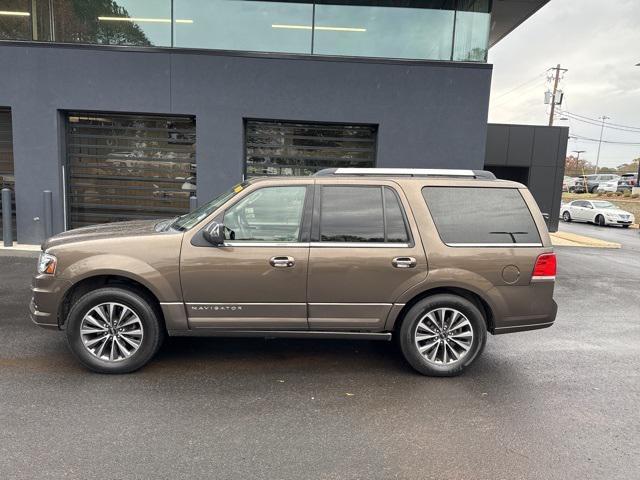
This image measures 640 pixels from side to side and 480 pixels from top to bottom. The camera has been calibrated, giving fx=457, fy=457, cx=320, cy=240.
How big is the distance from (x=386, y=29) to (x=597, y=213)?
69.6ft

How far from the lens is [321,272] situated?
13.9 ft

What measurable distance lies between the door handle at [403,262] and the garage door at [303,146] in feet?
22.8

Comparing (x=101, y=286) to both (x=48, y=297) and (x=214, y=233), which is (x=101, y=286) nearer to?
(x=48, y=297)

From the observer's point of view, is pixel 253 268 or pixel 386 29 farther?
pixel 386 29

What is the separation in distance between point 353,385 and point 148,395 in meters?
1.78

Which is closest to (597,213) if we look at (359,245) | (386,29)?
(386,29)

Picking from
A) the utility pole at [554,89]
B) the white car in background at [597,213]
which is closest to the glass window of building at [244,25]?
the white car in background at [597,213]

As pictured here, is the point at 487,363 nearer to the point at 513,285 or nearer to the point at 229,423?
the point at 513,285

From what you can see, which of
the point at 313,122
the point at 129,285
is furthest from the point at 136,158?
the point at 129,285

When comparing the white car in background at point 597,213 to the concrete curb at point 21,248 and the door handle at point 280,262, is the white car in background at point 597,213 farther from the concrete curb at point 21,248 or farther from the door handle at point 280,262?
the concrete curb at point 21,248

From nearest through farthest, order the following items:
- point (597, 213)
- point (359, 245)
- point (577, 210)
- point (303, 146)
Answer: point (359, 245) < point (303, 146) < point (597, 213) < point (577, 210)

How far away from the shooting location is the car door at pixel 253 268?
417cm

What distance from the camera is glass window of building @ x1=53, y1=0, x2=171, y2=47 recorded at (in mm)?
10344

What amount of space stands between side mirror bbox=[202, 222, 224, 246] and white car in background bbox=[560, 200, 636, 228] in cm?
2734
